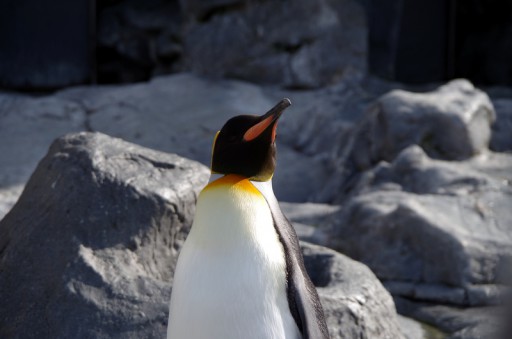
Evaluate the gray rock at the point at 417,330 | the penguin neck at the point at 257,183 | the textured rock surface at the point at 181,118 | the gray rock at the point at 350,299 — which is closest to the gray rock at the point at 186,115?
the textured rock surface at the point at 181,118

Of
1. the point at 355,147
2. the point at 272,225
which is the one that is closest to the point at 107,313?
the point at 272,225

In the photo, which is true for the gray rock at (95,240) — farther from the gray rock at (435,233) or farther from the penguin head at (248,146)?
the gray rock at (435,233)

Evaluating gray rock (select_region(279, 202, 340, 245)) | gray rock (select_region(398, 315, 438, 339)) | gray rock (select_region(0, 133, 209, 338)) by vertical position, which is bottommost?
gray rock (select_region(279, 202, 340, 245))

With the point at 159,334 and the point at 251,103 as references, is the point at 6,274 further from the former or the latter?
the point at 251,103

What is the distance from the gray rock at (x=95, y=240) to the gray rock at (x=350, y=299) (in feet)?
1.57

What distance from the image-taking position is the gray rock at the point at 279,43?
7203 mm

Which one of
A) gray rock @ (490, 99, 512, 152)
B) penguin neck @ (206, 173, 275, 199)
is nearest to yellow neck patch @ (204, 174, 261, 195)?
penguin neck @ (206, 173, 275, 199)

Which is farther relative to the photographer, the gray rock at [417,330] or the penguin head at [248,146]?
the gray rock at [417,330]

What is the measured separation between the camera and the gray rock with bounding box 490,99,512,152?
5688 millimetres

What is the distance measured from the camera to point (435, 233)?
13.2 feet

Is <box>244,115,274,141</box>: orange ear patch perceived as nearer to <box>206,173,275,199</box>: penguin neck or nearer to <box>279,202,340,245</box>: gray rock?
<box>206,173,275,199</box>: penguin neck

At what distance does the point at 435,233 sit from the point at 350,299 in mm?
1541

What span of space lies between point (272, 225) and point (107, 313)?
586mm

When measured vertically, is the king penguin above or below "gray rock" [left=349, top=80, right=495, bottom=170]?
above
